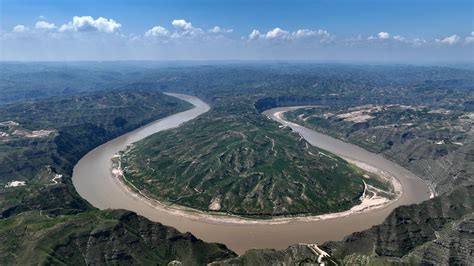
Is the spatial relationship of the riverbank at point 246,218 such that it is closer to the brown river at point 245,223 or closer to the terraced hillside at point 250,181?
the brown river at point 245,223

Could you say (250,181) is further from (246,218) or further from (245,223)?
(245,223)

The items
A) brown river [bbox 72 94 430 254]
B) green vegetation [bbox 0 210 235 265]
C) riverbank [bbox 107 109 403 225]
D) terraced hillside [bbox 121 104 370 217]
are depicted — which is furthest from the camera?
terraced hillside [bbox 121 104 370 217]

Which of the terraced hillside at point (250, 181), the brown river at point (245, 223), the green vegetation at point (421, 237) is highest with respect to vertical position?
the green vegetation at point (421, 237)

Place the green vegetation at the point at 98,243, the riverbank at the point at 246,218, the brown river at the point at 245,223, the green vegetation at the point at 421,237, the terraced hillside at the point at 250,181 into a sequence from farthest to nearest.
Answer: the terraced hillside at the point at 250,181 → the riverbank at the point at 246,218 → the brown river at the point at 245,223 → the green vegetation at the point at 98,243 → the green vegetation at the point at 421,237

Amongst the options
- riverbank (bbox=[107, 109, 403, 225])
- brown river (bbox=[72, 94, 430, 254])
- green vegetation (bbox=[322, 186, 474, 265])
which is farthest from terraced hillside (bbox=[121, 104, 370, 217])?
green vegetation (bbox=[322, 186, 474, 265])

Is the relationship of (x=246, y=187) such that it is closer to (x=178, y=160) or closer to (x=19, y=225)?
(x=178, y=160)

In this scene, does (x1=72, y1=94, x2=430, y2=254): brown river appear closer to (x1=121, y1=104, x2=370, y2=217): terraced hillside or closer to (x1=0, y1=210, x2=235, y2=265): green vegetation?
(x1=121, y1=104, x2=370, y2=217): terraced hillside

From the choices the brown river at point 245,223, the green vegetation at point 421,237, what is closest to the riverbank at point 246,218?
the brown river at point 245,223

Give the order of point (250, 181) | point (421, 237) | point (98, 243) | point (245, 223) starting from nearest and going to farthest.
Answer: point (98, 243)
point (421, 237)
point (245, 223)
point (250, 181)

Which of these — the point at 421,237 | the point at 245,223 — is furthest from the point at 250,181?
the point at 421,237

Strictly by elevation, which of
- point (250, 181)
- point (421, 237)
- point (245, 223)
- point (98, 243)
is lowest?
point (245, 223)

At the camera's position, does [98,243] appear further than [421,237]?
No
